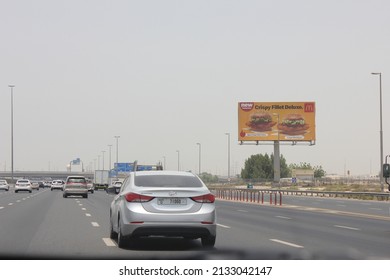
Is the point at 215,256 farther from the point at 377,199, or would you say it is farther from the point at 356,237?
the point at 377,199

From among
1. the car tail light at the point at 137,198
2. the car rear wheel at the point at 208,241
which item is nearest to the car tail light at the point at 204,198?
the car rear wheel at the point at 208,241

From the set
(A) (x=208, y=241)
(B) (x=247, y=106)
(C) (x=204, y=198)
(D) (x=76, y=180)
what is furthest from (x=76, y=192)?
(B) (x=247, y=106)

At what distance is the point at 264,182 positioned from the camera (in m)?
121

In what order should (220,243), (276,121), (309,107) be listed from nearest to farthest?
(220,243), (276,121), (309,107)

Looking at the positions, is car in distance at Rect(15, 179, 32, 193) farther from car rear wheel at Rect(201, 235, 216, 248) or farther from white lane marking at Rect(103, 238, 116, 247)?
car rear wheel at Rect(201, 235, 216, 248)

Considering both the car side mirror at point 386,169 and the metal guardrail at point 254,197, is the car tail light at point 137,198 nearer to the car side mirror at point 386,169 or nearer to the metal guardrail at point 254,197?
the car side mirror at point 386,169

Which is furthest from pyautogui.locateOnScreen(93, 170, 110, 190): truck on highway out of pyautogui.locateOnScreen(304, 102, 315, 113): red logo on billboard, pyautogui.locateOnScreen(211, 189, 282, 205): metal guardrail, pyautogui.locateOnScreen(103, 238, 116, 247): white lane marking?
pyautogui.locateOnScreen(103, 238, 116, 247): white lane marking

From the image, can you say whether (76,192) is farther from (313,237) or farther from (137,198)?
(137,198)

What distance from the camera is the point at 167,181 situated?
1599 cm

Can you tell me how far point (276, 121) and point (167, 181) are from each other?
81.6 meters

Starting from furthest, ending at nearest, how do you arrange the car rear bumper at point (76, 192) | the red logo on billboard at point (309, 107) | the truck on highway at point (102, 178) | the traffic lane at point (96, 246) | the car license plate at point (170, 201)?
the truck on highway at point (102, 178) → the red logo on billboard at point (309, 107) → the car rear bumper at point (76, 192) → the car license plate at point (170, 201) → the traffic lane at point (96, 246)

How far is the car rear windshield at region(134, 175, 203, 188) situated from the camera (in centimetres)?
1560

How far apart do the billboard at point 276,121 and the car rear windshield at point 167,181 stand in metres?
80.1

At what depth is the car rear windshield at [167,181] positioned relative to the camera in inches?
614
